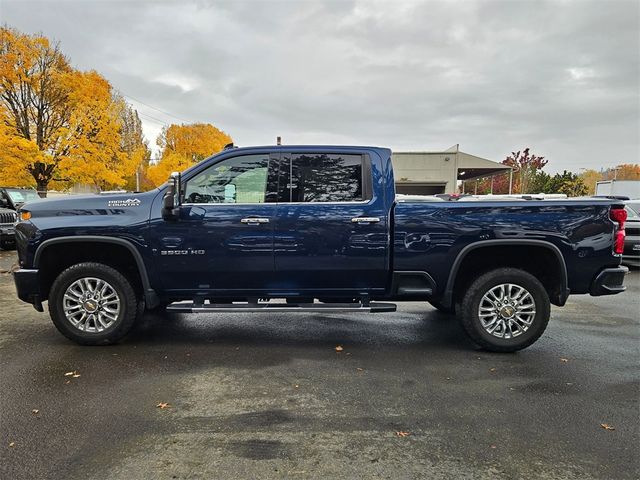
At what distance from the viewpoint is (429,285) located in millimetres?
4637

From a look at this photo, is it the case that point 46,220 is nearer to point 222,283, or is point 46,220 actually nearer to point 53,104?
point 222,283

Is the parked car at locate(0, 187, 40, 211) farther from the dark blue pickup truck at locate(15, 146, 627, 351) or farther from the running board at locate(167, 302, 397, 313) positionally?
the running board at locate(167, 302, 397, 313)

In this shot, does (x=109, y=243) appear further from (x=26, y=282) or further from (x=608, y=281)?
(x=608, y=281)

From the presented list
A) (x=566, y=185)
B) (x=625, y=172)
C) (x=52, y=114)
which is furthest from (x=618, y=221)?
(x=625, y=172)

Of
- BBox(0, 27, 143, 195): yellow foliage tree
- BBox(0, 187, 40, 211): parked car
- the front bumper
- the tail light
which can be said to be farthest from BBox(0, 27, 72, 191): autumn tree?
the tail light

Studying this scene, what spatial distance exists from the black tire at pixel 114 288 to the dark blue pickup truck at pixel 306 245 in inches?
0.5

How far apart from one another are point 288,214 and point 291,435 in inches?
88.3

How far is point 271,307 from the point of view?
4.62m

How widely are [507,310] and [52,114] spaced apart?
72.2ft

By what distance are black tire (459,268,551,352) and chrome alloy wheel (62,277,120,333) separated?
150 inches

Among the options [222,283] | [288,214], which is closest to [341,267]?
[288,214]

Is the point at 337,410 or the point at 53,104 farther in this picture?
the point at 53,104

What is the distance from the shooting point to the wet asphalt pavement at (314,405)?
269cm

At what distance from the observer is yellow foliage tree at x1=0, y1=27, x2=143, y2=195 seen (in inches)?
720
